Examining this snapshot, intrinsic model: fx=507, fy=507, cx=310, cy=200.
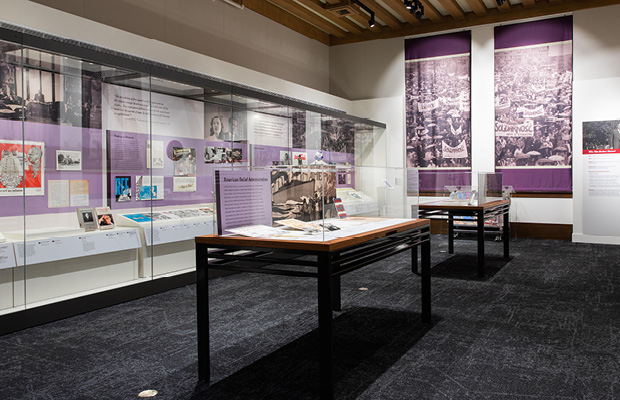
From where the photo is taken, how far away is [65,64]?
402 centimetres

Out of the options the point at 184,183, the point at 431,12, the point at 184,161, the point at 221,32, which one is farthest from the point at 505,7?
the point at 184,183

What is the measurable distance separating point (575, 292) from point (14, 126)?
493cm

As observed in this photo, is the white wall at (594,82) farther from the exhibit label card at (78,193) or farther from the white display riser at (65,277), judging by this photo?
the exhibit label card at (78,193)

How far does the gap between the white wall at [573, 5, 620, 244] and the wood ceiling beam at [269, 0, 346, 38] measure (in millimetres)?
4424

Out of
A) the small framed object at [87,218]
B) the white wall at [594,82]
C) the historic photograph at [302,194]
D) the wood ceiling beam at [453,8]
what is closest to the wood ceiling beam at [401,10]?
the wood ceiling beam at [453,8]

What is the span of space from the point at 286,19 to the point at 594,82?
18.0 ft

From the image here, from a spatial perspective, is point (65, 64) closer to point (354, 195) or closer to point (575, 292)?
point (354, 195)

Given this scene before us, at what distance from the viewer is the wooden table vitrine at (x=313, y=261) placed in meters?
2.43

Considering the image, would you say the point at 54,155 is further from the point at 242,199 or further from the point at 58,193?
the point at 242,199

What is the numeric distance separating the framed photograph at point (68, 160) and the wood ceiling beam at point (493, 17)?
7737 millimetres

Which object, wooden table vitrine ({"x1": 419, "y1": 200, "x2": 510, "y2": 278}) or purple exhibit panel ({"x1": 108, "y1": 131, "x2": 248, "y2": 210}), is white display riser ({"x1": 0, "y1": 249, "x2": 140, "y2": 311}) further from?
wooden table vitrine ({"x1": 419, "y1": 200, "x2": 510, "y2": 278})

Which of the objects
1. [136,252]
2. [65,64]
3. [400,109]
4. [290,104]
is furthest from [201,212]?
[400,109]

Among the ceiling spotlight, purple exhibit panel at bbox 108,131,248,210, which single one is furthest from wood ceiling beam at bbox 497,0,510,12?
purple exhibit panel at bbox 108,131,248,210

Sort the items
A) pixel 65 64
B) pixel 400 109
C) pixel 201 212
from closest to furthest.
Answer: pixel 65 64, pixel 201 212, pixel 400 109
